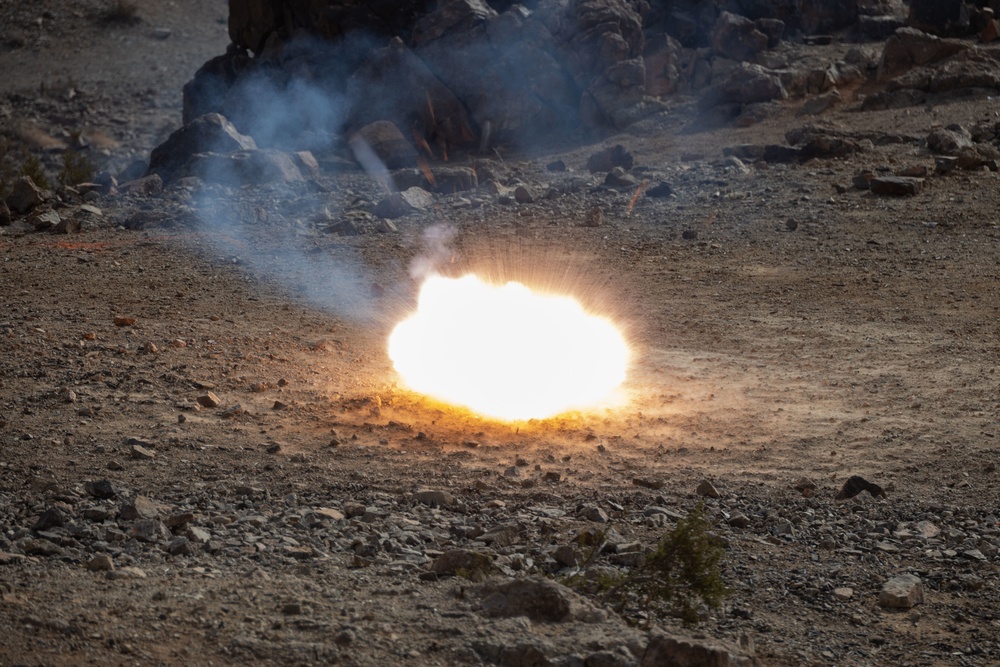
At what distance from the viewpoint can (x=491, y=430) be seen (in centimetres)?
807

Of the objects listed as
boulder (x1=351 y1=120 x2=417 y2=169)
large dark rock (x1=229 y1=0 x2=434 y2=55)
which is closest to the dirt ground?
boulder (x1=351 y1=120 x2=417 y2=169)

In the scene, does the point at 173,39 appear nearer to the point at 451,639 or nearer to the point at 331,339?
the point at 331,339

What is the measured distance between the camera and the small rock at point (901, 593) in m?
5.62

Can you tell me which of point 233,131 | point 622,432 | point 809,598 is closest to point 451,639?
point 809,598

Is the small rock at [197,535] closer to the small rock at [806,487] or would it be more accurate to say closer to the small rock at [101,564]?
the small rock at [101,564]

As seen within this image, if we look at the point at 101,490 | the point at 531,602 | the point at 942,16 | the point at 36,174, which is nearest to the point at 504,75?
the point at 36,174

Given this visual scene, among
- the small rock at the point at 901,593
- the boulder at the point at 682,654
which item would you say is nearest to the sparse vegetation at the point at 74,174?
the small rock at the point at 901,593

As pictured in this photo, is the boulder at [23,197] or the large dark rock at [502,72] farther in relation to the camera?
the large dark rock at [502,72]

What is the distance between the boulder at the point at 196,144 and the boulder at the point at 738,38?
30.9 ft

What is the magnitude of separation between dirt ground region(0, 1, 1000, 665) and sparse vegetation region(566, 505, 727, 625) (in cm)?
13

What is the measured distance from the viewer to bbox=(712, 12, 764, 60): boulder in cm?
2255

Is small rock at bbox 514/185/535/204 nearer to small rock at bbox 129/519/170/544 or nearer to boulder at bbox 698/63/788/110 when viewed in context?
boulder at bbox 698/63/788/110

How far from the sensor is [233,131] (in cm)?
1914

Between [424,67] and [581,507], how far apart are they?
51.1ft
